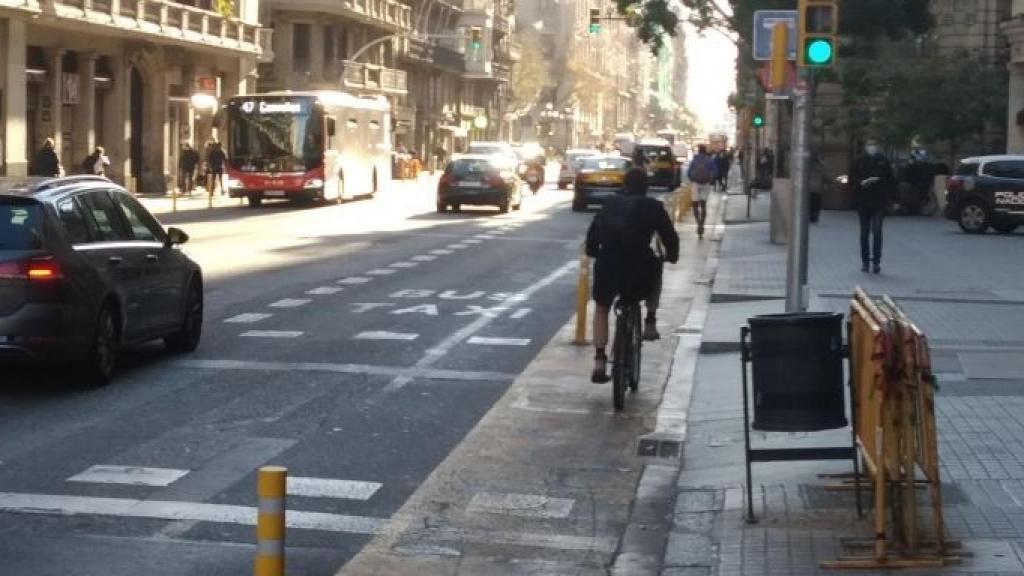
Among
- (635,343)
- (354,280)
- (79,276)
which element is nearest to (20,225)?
(79,276)

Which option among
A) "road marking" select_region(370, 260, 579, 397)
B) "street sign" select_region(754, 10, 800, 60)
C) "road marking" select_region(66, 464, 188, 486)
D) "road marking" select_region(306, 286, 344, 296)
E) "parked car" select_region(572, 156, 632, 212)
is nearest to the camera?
"road marking" select_region(66, 464, 188, 486)

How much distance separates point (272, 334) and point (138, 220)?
100 inches

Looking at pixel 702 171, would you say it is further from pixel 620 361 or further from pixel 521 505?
pixel 521 505

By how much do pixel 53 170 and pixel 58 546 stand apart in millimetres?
31308

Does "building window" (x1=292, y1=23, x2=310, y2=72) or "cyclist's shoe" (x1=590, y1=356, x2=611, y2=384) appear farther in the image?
"building window" (x1=292, y1=23, x2=310, y2=72)

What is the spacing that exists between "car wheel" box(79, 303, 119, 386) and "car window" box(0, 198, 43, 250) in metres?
0.75

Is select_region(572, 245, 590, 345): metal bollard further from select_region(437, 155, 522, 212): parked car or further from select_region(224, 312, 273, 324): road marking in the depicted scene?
select_region(437, 155, 522, 212): parked car

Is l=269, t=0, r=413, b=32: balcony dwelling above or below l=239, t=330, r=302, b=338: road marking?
above

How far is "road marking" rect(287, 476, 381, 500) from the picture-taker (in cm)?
972

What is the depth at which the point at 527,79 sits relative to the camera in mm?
127750

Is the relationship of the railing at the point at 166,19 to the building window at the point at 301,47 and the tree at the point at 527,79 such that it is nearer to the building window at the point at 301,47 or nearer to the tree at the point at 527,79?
the building window at the point at 301,47

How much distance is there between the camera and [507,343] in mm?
17203

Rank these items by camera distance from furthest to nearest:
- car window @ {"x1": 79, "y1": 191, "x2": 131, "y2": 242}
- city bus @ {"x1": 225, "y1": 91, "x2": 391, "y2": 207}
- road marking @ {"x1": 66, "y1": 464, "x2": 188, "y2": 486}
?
city bus @ {"x1": 225, "y1": 91, "x2": 391, "y2": 207} < car window @ {"x1": 79, "y1": 191, "x2": 131, "y2": 242} < road marking @ {"x1": 66, "y1": 464, "x2": 188, "y2": 486}

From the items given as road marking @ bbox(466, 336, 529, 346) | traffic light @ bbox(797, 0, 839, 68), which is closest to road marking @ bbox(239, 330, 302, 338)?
road marking @ bbox(466, 336, 529, 346)
